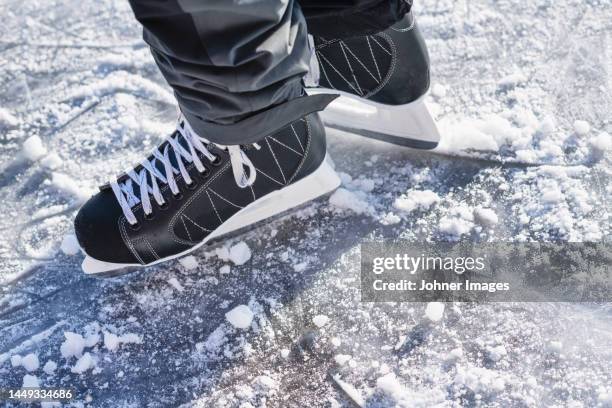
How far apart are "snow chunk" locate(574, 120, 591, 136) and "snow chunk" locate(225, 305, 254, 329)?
0.82 meters

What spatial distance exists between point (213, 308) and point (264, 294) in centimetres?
10

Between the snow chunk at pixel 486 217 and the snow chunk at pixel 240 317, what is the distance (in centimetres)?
50

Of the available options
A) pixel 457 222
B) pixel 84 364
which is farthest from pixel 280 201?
pixel 84 364

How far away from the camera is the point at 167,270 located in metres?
1.15

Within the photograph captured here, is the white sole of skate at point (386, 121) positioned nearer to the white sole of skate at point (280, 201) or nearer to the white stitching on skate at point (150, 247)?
the white sole of skate at point (280, 201)

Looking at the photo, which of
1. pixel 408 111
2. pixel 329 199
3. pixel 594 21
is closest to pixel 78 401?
pixel 329 199

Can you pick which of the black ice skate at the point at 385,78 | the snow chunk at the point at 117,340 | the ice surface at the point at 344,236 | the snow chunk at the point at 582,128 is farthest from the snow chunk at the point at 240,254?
the snow chunk at the point at 582,128

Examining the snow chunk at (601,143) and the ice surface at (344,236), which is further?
the snow chunk at (601,143)

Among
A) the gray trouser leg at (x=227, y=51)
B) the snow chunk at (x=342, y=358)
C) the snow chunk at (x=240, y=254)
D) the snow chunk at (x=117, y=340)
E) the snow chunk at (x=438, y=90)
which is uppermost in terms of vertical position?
the gray trouser leg at (x=227, y=51)

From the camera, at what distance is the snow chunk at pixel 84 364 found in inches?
40.9

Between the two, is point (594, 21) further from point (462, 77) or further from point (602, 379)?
point (602, 379)

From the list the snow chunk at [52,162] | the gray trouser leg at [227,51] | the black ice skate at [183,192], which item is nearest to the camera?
the gray trouser leg at [227,51]

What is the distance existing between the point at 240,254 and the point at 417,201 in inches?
15.0

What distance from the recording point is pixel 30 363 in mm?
1053
